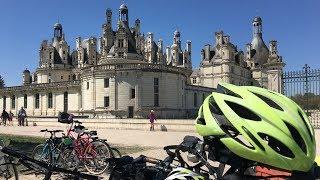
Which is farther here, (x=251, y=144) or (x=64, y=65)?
(x=64, y=65)

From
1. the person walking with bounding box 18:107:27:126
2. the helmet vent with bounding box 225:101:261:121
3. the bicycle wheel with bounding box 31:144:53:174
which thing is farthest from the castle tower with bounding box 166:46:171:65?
the helmet vent with bounding box 225:101:261:121

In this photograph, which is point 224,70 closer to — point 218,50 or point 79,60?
point 218,50

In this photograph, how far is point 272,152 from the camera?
3.09m

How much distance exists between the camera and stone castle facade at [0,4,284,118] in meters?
46.0

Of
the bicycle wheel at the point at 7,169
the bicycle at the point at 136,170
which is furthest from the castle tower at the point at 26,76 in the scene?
the bicycle at the point at 136,170

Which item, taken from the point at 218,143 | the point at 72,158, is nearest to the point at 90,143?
the point at 72,158

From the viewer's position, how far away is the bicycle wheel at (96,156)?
8.50 m

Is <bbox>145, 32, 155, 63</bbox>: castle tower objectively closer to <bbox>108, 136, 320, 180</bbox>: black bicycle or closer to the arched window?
the arched window

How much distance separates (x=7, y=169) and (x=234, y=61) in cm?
7135

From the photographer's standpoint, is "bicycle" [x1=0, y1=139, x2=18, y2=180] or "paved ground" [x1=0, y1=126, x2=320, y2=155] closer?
"bicycle" [x1=0, y1=139, x2=18, y2=180]

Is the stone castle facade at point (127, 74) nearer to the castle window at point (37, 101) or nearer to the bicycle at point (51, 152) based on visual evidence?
the castle window at point (37, 101)

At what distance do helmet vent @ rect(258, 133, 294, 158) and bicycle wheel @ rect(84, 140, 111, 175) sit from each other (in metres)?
5.69

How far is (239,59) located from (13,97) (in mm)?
41857

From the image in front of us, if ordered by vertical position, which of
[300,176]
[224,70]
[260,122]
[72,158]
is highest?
[224,70]
